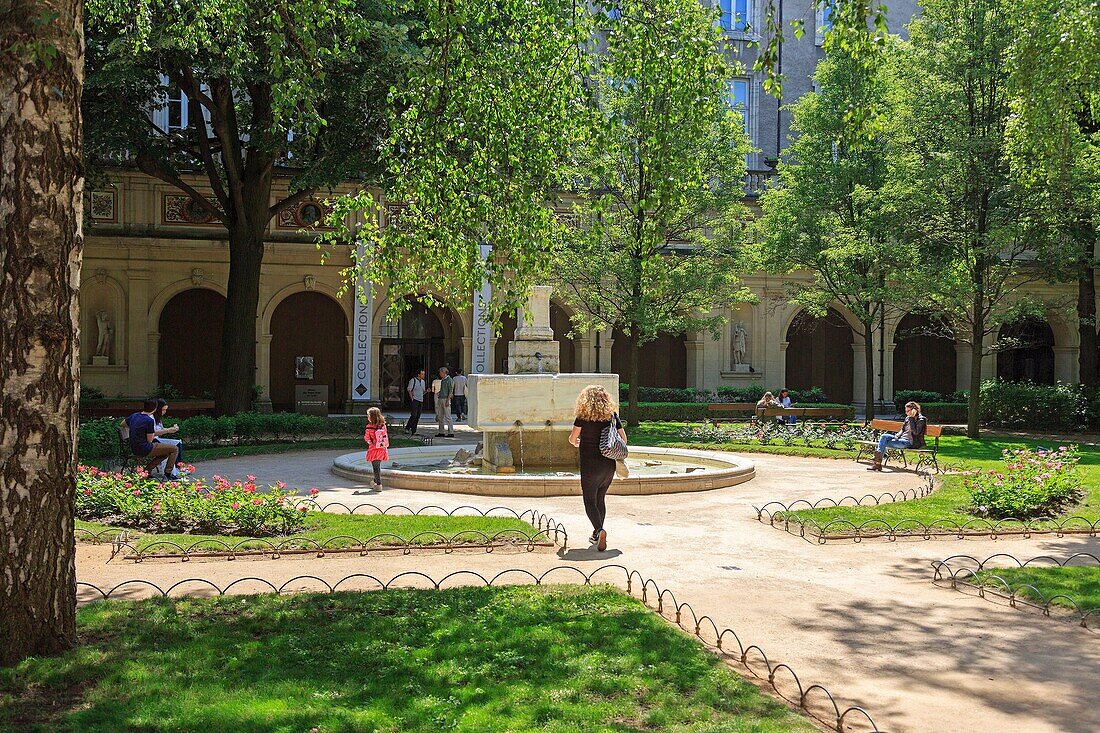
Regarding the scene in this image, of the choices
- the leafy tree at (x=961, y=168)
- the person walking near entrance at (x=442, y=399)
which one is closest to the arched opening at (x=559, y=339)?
the person walking near entrance at (x=442, y=399)

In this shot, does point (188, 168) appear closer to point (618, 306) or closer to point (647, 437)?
point (618, 306)

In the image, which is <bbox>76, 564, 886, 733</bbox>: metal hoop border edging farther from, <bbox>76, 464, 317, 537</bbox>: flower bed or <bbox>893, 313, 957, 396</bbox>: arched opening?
<bbox>893, 313, 957, 396</bbox>: arched opening

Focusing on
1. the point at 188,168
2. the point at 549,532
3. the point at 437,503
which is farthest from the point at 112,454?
the point at 188,168

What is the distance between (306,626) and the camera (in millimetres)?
5922

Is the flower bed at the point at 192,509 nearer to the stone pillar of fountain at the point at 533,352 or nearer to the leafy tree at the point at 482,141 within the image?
the leafy tree at the point at 482,141

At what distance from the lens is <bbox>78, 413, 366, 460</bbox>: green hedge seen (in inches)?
614

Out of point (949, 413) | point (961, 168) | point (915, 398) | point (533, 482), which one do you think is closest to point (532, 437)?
point (533, 482)

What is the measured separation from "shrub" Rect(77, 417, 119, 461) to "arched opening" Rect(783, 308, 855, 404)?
80.4ft

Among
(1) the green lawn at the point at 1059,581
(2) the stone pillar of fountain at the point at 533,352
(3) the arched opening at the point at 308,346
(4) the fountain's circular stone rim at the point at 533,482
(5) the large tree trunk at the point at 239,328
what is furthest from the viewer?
(3) the arched opening at the point at 308,346

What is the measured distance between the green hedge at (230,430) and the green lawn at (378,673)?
10364 millimetres

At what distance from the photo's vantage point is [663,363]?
109 ft

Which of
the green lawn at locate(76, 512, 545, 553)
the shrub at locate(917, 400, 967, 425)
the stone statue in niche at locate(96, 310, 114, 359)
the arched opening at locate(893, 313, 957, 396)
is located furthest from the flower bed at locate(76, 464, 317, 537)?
the arched opening at locate(893, 313, 957, 396)

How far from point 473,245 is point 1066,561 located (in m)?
5.92

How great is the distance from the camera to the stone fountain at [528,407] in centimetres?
1380
